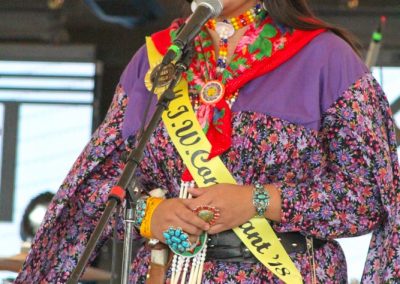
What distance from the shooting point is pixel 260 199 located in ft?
8.71

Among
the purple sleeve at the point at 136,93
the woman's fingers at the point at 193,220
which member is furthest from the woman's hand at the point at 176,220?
the purple sleeve at the point at 136,93

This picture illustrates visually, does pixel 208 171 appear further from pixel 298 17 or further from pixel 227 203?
pixel 298 17

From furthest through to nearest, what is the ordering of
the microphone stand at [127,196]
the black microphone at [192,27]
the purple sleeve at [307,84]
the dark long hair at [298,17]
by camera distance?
the dark long hair at [298,17] → the purple sleeve at [307,84] → the black microphone at [192,27] → the microphone stand at [127,196]

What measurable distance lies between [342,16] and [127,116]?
12.9 feet

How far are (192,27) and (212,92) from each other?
33 centimetres

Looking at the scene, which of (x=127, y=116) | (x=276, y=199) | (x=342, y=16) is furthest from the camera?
(x=342, y=16)

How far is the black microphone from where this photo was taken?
8.01 ft

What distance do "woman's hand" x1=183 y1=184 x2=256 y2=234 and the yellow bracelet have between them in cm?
10

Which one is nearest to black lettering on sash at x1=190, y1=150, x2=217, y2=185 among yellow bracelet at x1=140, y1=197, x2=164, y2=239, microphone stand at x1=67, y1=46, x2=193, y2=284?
yellow bracelet at x1=140, y1=197, x2=164, y2=239

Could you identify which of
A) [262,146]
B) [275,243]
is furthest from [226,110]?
[275,243]

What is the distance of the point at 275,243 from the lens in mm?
2689

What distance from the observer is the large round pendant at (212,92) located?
109 inches

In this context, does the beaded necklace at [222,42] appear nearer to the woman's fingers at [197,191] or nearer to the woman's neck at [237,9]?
the woman's neck at [237,9]

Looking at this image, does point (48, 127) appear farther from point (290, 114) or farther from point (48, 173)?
point (290, 114)
